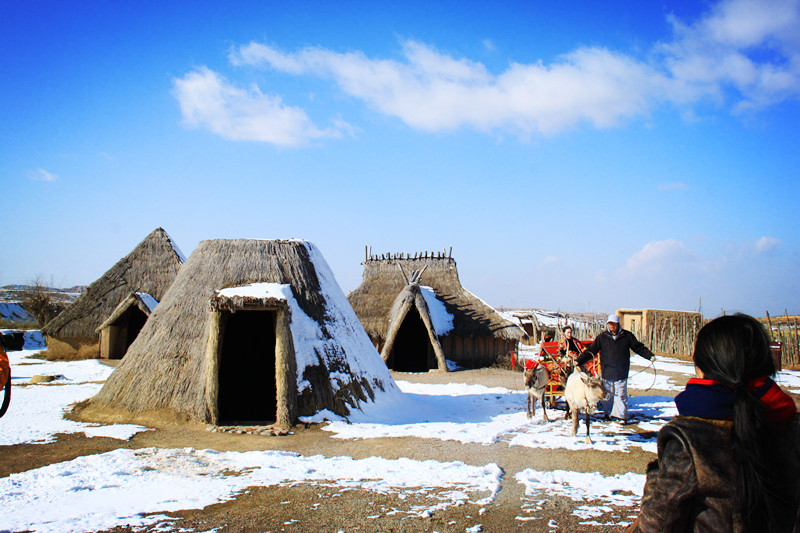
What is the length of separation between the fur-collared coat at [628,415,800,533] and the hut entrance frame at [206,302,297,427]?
22.2ft

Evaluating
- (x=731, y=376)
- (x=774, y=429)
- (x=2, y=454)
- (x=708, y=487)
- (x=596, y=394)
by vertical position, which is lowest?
(x=2, y=454)

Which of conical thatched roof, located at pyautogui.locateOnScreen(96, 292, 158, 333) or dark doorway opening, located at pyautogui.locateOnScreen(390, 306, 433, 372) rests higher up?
conical thatched roof, located at pyautogui.locateOnScreen(96, 292, 158, 333)

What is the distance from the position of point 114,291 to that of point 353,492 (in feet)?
56.6

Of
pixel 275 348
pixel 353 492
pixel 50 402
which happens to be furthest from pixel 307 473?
pixel 50 402

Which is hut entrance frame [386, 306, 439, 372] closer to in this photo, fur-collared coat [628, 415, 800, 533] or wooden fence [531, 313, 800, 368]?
wooden fence [531, 313, 800, 368]

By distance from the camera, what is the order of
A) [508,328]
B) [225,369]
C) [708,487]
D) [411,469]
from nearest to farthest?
[708,487]
[411,469]
[225,369]
[508,328]

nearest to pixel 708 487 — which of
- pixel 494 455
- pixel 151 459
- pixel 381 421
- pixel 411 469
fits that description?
pixel 411 469

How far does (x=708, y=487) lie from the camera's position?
1.75 m

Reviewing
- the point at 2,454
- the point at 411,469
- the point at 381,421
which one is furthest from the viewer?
the point at 381,421

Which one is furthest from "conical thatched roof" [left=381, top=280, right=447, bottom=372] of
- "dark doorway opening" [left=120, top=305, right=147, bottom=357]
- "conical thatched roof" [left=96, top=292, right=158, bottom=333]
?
"dark doorway opening" [left=120, top=305, right=147, bottom=357]

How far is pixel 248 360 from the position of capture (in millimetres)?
11992

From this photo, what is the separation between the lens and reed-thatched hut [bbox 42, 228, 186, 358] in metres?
18.1

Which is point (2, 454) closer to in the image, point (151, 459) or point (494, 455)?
point (151, 459)

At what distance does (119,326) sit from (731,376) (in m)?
20.0
